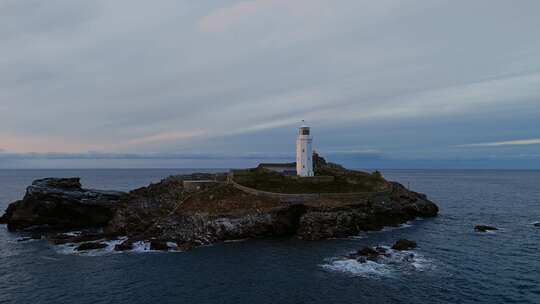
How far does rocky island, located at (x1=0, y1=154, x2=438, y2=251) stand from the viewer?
56.6m

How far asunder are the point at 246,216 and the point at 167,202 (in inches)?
685

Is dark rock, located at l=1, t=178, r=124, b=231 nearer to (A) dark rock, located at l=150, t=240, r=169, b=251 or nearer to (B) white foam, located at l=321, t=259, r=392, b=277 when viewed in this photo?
(A) dark rock, located at l=150, t=240, r=169, b=251

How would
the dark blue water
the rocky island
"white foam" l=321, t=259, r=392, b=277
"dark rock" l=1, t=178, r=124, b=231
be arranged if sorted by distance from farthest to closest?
"dark rock" l=1, t=178, r=124, b=231
the rocky island
"white foam" l=321, t=259, r=392, b=277
the dark blue water

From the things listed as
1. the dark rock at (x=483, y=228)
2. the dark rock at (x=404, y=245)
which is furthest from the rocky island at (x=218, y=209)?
the dark rock at (x=483, y=228)

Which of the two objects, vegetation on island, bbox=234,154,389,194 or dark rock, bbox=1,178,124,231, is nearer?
vegetation on island, bbox=234,154,389,194

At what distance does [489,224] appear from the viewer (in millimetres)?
66312

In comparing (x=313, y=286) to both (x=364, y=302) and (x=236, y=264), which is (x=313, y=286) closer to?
(x=364, y=302)

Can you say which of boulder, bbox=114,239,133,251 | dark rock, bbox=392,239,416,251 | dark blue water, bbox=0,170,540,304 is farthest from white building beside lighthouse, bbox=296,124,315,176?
boulder, bbox=114,239,133,251

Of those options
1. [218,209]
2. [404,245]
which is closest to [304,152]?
[218,209]

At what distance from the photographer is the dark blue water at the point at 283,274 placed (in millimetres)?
34656

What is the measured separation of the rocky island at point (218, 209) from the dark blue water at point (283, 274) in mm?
3918

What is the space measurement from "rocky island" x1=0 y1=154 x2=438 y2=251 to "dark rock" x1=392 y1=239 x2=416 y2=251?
8.64 metres

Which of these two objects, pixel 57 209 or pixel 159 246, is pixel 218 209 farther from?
pixel 57 209

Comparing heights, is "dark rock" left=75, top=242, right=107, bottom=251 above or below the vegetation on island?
below
